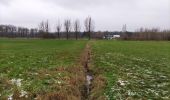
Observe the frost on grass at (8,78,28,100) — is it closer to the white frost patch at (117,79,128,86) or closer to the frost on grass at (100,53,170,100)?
the frost on grass at (100,53,170,100)

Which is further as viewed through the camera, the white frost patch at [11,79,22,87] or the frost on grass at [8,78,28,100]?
the white frost patch at [11,79,22,87]

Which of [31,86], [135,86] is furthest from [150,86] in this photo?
[31,86]

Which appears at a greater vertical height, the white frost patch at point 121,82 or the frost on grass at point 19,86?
the frost on grass at point 19,86

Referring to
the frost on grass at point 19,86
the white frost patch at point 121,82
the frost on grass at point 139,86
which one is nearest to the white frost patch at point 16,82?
the frost on grass at point 19,86

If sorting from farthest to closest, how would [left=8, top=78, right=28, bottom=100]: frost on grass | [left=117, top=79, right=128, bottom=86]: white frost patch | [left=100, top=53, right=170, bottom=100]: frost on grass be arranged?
[left=117, top=79, right=128, bottom=86]: white frost patch, [left=100, top=53, right=170, bottom=100]: frost on grass, [left=8, top=78, right=28, bottom=100]: frost on grass

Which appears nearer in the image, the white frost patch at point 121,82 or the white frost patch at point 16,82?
the white frost patch at point 16,82

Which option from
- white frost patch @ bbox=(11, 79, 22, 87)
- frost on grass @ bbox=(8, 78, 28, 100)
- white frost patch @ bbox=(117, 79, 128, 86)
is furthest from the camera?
white frost patch @ bbox=(117, 79, 128, 86)

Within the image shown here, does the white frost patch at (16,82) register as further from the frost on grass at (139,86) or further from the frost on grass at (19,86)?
the frost on grass at (139,86)

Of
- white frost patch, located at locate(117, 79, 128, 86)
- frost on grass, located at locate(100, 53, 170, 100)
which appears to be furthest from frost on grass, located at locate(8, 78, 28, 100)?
white frost patch, located at locate(117, 79, 128, 86)

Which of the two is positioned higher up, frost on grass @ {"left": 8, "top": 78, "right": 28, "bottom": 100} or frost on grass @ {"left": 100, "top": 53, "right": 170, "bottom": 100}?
frost on grass @ {"left": 8, "top": 78, "right": 28, "bottom": 100}

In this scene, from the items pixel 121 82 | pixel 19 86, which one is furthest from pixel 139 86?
pixel 19 86

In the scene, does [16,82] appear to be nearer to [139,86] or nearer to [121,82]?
[121,82]

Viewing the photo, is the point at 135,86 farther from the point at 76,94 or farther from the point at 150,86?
the point at 76,94

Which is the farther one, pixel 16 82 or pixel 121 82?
pixel 121 82
